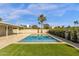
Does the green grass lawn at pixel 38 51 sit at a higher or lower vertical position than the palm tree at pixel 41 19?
lower

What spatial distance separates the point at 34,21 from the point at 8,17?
34.7ft

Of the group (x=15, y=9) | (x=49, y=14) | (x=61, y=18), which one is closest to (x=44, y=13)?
(x=49, y=14)

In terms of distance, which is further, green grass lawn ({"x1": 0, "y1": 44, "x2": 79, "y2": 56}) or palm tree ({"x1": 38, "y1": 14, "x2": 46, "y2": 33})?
palm tree ({"x1": 38, "y1": 14, "x2": 46, "y2": 33})

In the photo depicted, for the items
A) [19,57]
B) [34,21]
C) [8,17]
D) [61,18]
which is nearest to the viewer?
[19,57]

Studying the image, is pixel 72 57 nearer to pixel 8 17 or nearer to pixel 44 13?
pixel 8 17

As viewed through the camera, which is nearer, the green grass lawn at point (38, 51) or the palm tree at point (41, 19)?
the green grass lawn at point (38, 51)

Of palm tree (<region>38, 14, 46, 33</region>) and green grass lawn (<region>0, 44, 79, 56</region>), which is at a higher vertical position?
palm tree (<region>38, 14, 46, 33</region>)

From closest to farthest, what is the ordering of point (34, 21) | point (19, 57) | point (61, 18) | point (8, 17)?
1. point (19, 57)
2. point (8, 17)
3. point (61, 18)
4. point (34, 21)

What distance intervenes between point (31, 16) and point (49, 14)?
16.3ft

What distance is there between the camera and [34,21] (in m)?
52.4

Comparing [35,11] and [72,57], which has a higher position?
[35,11]

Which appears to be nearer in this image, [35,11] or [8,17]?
[8,17]

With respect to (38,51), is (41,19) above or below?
above

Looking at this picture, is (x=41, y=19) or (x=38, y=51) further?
(x=41, y=19)
